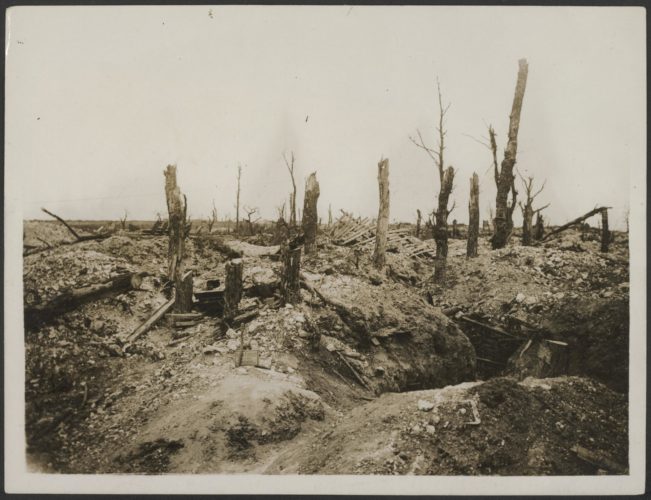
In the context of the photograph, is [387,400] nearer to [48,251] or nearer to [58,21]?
[48,251]

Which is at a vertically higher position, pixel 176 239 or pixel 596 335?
pixel 176 239

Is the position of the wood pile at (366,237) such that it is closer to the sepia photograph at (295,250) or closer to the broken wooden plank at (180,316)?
the sepia photograph at (295,250)

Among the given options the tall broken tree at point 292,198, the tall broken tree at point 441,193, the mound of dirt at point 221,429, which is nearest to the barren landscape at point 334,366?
the mound of dirt at point 221,429

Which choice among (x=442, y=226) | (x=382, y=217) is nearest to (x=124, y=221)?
(x=382, y=217)

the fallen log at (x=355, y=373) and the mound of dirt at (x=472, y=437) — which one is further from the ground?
the fallen log at (x=355, y=373)

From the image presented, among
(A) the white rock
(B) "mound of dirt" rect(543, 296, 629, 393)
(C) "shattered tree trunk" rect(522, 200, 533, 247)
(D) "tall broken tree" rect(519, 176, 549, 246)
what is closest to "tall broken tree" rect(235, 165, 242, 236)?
(A) the white rock

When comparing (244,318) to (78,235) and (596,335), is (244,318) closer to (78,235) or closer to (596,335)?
(78,235)
